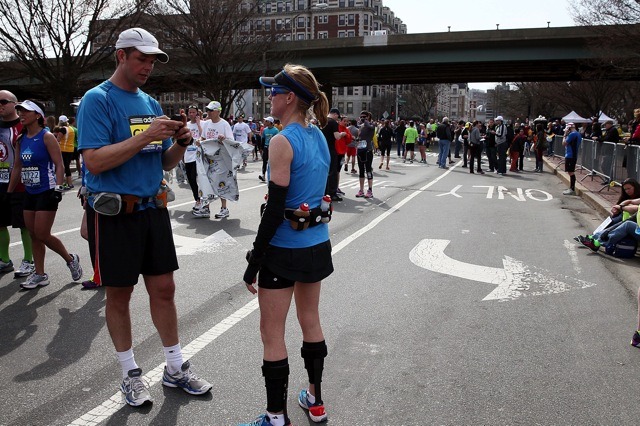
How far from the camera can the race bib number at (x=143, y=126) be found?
3.33 metres

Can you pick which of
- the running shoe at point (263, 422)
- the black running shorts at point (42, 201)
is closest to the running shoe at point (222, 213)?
the black running shorts at point (42, 201)

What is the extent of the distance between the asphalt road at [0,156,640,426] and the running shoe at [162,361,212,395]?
58mm

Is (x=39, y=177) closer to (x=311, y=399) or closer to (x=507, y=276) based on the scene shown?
(x=311, y=399)

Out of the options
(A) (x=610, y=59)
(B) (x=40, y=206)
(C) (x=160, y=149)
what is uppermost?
(A) (x=610, y=59)

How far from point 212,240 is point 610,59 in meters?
23.0

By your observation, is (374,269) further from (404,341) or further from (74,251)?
(74,251)

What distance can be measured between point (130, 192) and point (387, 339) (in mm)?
2365

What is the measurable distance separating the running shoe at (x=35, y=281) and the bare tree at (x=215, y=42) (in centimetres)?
3288

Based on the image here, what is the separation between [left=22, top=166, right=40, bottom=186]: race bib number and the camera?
5.67 meters

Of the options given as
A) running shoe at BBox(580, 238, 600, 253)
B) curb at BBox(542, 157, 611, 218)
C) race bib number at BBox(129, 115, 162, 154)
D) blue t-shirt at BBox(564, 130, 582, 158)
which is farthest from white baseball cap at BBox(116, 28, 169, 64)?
blue t-shirt at BBox(564, 130, 582, 158)

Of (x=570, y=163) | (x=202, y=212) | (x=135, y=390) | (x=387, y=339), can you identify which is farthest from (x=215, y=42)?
(x=135, y=390)

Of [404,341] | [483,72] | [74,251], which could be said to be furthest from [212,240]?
[483,72]

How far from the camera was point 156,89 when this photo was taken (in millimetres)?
47781

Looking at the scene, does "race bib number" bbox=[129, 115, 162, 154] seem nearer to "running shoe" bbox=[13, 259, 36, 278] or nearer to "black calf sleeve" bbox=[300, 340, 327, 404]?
"black calf sleeve" bbox=[300, 340, 327, 404]
